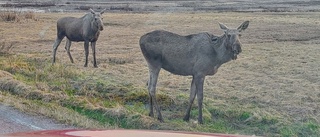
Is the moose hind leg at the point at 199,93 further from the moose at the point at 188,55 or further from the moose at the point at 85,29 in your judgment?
the moose at the point at 85,29

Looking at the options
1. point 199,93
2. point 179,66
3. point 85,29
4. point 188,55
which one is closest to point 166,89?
point 179,66

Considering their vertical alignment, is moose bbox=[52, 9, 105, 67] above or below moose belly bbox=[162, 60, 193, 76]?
below

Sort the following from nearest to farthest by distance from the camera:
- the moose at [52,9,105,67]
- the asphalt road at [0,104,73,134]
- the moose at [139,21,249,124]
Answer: the asphalt road at [0,104,73,134]
the moose at [139,21,249,124]
the moose at [52,9,105,67]

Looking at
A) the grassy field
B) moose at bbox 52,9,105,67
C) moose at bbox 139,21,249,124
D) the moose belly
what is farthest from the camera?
moose at bbox 52,9,105,67

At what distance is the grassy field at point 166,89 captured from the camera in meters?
11.2

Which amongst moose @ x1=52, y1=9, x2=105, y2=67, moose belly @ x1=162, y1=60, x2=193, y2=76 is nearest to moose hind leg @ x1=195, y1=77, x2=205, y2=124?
moose belly @ x1=162, y1=60, x2=193, y2=76

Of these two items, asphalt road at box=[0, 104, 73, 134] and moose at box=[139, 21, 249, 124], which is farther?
moose at box=[139, 21, 249, 124]

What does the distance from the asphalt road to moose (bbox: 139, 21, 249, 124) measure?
1805 millimetres

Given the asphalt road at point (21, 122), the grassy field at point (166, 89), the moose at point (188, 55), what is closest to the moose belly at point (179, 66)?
the moose at point (188, 55)

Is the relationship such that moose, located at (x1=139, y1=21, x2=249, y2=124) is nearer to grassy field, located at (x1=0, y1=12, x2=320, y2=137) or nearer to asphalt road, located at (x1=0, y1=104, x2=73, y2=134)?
grassy field, located at (x1=0, y1=12, x2=320, y2=137)

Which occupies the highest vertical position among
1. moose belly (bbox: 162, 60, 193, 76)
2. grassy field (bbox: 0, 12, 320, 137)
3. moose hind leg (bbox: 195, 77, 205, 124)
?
moose belly (bbox: 162, 60, 193, 76)

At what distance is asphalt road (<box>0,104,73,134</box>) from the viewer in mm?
10422

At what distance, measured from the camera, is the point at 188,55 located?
11.8 meters

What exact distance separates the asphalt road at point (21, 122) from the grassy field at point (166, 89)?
236 millimetres
